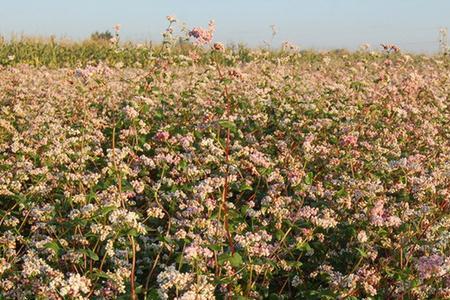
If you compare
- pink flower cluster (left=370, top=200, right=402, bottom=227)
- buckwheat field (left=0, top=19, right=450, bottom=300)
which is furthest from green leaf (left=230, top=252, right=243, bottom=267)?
pink flower cluster (left=370, top=200, right=402, bottom=227)

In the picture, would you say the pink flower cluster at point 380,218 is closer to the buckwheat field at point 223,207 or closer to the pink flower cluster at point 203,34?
the buckwheat field at point 223,207

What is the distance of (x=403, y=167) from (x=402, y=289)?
4.77ft

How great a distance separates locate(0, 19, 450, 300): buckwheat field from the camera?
3469 mm

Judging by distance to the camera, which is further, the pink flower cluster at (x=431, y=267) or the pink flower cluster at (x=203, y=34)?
the pink flower cluster at (x=203, y=34)

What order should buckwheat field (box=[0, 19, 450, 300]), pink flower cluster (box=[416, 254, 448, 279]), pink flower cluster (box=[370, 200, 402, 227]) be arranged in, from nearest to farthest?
pink flower cluster (box=[416, 254, 448, 279]) < buckwheat field (box=[0, 19, 450, 300]) < pink flower cluster (box=[370, 200, 402, 227])

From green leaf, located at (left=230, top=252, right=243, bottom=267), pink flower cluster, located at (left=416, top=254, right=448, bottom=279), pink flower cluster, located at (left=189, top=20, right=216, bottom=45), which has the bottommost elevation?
green leaf, located at (left=230, top=252, right=243, bottom=267)

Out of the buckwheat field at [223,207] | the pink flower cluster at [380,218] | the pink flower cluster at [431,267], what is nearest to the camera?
the pink flower cluster at [431,267]

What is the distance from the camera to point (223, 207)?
380 cm

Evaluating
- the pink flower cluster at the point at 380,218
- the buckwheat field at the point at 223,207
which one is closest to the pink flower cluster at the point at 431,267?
the buckwheat field at the point at 223,207

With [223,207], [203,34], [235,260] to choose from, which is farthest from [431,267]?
[203,34]

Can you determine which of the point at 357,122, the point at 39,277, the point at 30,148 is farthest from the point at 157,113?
the point at 39,277

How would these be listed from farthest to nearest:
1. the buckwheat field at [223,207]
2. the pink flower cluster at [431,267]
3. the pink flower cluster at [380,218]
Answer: the pink flower cluster at [380,218]
the buckwheat field at [223,207]
the pink flower cluster at [431,267]

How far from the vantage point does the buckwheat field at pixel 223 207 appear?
3469 millimetres

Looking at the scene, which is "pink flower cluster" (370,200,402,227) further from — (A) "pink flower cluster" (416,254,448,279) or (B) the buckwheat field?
(A) "pink flower cluster" (416,254,448,279)
